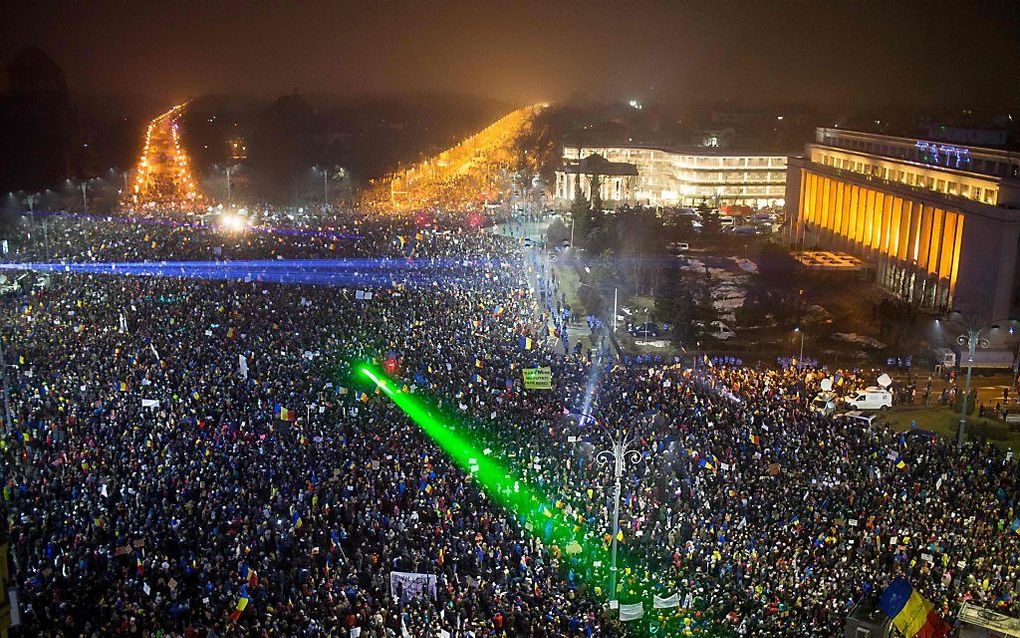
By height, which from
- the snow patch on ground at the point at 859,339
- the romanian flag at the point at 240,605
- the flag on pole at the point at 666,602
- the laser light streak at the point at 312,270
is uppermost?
the laser light streak at the point at 312,270

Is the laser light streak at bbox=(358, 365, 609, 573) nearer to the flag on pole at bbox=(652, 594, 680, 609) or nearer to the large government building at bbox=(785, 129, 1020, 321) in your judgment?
the flag on pole at bbox=(652, 594, 680, 609)

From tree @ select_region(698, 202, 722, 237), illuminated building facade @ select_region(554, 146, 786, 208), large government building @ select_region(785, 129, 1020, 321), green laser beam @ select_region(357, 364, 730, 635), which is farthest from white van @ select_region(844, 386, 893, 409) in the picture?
illuminated building facade @ select_region(554, 146, 786, 208)

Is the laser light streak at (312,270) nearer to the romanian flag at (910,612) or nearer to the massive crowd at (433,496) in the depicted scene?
the massive crowd at (433,496)

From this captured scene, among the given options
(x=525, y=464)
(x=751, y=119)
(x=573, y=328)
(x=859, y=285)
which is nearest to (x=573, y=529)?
(x=525, y=464)

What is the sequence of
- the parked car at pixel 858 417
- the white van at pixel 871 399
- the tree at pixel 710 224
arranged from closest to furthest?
the parked car at pixel 858 417 → the white van at pixel 871 399 → the tree at pixel 710 224

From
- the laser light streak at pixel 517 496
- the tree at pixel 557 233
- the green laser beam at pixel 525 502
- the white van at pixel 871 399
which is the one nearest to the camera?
the green laser beam at pixel 525 502

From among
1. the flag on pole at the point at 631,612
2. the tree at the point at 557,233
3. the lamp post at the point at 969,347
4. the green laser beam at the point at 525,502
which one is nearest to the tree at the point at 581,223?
A: the tree at the point at 557,233

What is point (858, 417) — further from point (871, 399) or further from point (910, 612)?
point (910, 612)
